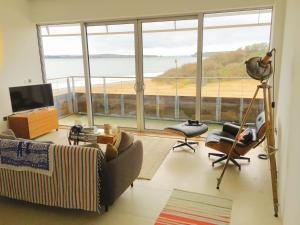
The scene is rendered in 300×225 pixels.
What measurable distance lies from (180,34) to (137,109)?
1822mm

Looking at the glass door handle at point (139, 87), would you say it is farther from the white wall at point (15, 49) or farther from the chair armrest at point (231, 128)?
the white wall at point (15, 49)

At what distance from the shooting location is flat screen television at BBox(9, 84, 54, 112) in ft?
16.5

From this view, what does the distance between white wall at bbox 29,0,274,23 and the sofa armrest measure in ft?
9.51

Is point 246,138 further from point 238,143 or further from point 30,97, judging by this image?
point 30,97

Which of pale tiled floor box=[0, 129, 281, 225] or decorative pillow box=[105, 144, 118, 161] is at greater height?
decorative pillow box=[105, 144, 118, 161]

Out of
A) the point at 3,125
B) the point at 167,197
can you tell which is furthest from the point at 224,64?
the point at 3,125

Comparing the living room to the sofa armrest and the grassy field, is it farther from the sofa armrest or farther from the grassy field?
the sofa armrest

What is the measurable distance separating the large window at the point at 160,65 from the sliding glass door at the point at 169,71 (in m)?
0.02

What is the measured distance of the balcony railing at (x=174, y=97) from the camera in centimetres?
554

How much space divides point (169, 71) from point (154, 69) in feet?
1.13

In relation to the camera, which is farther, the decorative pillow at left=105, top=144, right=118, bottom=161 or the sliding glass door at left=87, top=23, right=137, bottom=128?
the sliding glass door at left=87, top=23, right=137, bottom=128

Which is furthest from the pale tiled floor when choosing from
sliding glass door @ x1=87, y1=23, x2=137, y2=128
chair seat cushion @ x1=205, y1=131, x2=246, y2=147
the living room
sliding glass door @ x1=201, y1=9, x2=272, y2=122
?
sliding glass door @ x1=87, y1=23, x2=137, y2=128

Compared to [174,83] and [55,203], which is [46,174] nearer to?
[55,203]

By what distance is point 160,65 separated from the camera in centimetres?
538
